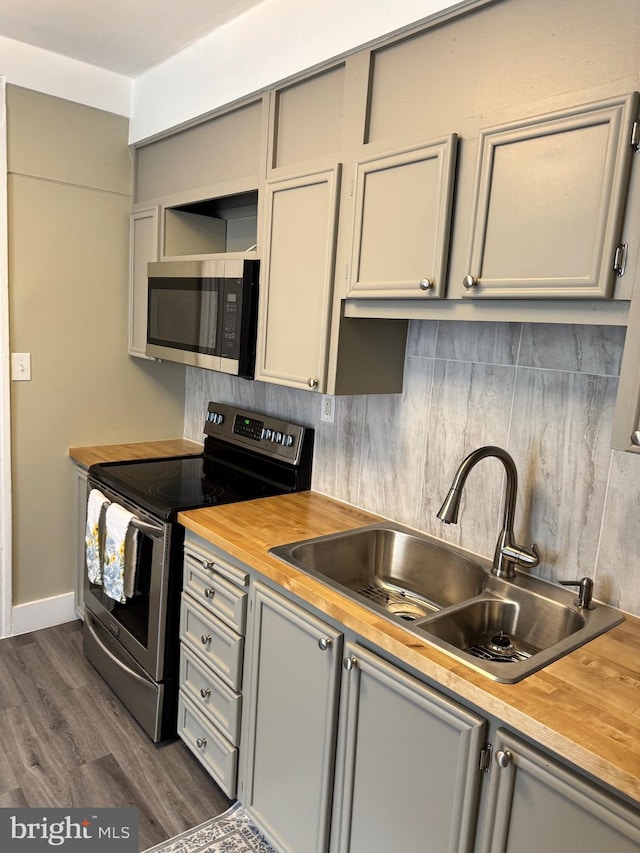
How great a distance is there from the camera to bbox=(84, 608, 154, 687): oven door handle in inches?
86.4

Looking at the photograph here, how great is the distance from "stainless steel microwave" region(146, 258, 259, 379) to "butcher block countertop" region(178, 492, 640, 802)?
2.45 feet

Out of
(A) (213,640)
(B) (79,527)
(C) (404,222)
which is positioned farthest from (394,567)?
(B) (79,527)

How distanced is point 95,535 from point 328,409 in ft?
3.42

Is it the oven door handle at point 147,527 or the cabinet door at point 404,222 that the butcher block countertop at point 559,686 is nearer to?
the oven door handle at point 147,527

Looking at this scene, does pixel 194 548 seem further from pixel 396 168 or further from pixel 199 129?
pixel 199 129

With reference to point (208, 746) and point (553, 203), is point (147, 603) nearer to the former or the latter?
point (208, 746)

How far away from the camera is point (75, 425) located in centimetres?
292

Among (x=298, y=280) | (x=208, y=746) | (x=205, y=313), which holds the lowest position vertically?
(x=208, y=746)

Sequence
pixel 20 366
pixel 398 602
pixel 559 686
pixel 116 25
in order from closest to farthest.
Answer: pixel 559 686
pixel 398 602
pixel 116 25
pixel 20 366

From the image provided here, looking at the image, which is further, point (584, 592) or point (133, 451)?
point (133, 451)

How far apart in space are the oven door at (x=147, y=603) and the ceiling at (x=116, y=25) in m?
1.74

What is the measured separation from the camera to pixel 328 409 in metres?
2.33

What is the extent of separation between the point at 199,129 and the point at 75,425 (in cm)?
144

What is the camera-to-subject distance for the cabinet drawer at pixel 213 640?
1820mm
